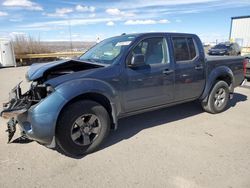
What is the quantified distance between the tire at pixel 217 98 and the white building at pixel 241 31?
Answer: 21383 millimetres

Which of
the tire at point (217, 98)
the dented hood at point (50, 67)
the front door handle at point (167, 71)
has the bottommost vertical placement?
the tire at point (217, 98)

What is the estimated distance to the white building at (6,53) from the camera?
16.7 m

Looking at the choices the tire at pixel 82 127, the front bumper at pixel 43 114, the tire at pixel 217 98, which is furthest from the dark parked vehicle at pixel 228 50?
the front bumper at pixel 43 114

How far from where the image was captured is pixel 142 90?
4156 mm

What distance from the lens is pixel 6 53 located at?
16.8m

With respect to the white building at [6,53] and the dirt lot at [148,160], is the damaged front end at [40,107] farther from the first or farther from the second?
the white building at [6,53]

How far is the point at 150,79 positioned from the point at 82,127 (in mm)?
1477

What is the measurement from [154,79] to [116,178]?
192 centimetres

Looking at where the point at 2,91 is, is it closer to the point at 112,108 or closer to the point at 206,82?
the point at 112,108

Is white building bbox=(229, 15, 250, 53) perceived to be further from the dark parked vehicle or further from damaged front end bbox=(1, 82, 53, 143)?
damaged front end bbox=(1, 82, 53, 143)

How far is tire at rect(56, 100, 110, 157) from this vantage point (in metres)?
3.41

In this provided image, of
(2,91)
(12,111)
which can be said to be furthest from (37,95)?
(2,91)

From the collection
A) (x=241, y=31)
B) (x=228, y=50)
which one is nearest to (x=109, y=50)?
(x=228, y=50)

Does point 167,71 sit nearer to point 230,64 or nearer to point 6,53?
point 230,64
